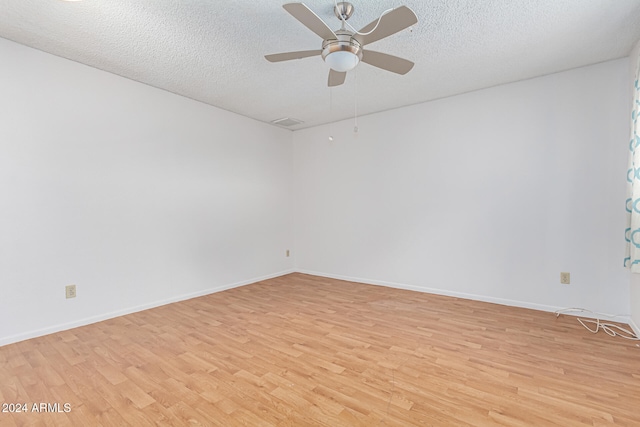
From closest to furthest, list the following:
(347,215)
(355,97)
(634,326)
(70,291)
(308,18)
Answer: (308,18), (634,326), (70,291), (355,97), (347,215)

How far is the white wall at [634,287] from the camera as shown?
2486mm

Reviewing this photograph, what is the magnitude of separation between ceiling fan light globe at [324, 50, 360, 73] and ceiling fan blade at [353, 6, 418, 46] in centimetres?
10

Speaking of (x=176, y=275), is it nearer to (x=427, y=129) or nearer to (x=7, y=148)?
(x=7, y=148)

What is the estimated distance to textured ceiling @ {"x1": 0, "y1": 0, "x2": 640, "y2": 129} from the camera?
6.69 ft

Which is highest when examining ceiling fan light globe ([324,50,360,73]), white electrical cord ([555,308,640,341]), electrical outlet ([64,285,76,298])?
ceiling fan light globe ([324,50,360,73])

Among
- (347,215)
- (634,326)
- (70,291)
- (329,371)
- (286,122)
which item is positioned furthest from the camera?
(286,122)

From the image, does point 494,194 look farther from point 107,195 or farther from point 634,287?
point 107,195

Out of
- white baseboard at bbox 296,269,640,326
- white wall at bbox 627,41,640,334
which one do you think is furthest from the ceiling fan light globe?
white baseboard at bbox 296,269,640,326

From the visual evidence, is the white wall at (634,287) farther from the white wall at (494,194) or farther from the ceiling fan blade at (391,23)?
the ceiling fan blade at (391,23)

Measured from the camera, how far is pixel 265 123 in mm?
4770

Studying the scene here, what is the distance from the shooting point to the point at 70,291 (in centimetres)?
275

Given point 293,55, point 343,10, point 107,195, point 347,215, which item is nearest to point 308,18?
point 293,55

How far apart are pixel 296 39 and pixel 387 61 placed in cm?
82

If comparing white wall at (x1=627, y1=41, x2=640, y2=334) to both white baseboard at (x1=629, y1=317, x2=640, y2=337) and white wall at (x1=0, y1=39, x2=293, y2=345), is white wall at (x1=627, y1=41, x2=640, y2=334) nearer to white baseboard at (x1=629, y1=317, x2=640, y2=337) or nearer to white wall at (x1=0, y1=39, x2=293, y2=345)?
white baseboard at (x1=629, y1=317, x2=640, y2=337)
